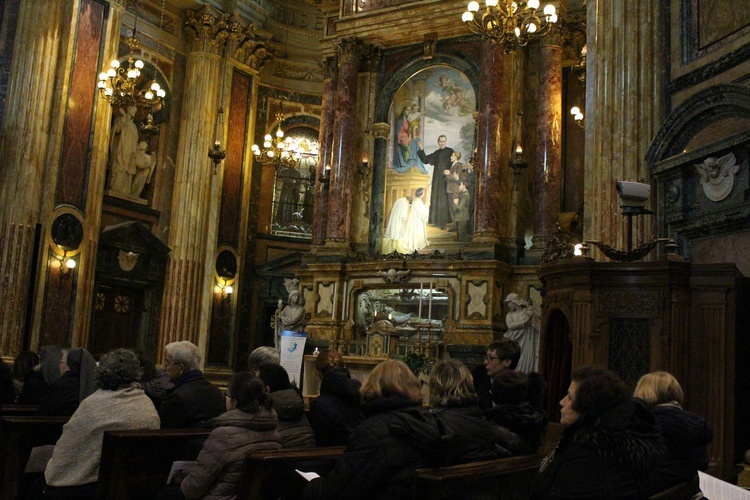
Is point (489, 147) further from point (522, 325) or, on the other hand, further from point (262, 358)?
point (262, 358)

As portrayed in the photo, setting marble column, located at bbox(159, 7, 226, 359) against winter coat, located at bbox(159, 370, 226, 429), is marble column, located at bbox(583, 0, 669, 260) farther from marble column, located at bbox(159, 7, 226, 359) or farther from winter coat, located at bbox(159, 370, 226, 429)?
marble column, located at bbox(159, 7, 226, 359)

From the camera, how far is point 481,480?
135 inches

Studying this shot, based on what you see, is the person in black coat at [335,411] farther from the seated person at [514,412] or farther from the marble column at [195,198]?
the marble column at [195,198]

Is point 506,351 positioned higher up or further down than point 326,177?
further down

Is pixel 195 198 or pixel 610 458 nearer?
pixel 610 458

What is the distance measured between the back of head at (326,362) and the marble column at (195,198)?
12267 millimetres

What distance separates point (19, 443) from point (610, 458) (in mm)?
4218

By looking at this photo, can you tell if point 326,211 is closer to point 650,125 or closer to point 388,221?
point 388,221

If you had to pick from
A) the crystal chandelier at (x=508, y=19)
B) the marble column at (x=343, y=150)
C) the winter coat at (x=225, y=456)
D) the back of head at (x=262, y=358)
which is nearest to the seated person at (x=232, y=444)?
the winter coat at (x=225, y=456)

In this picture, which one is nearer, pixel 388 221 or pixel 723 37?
pixel 723 37

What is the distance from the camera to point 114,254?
53.8 feet

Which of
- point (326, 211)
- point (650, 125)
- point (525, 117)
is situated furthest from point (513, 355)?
point (326, 211)

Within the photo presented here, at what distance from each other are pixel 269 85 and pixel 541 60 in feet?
26.0

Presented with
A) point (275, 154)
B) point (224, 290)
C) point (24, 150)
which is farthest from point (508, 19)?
point (224, 290)
